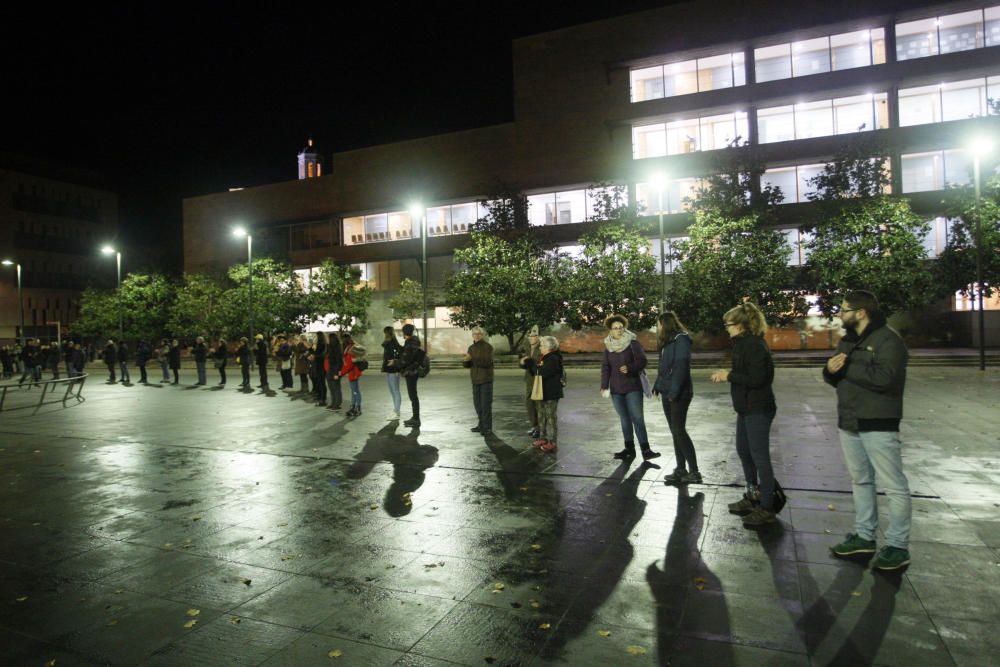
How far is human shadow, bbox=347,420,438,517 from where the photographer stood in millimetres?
6398

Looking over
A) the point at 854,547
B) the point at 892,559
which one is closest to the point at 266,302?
the point at 854,547

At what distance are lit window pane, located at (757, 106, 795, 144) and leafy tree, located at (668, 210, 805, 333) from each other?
9.37m

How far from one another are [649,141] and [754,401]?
36.8 m

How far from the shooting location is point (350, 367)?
41.8ft

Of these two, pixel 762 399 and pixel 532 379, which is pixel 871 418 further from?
pixel 532 379

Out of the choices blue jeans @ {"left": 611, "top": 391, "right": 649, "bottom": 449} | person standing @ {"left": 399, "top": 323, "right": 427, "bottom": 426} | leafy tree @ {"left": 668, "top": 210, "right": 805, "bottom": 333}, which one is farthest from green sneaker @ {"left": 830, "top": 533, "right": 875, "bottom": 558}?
leafy tree @ {"left": 668, "top": 210, "right": 805, "bottom": 333}

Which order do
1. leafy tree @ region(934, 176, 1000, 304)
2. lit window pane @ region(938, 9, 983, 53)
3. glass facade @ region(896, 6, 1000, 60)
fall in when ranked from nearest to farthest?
leafy tree @ region(934, 176, 1000, 304)
glass facade @ region(896, 6, 1000, 60)
lit window pane @ region(938, 9, 983, 53)

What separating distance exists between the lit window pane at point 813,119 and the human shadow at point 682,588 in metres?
36.5

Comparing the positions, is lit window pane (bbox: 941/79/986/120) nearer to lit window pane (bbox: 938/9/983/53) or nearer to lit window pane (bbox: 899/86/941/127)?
lit window pane (bbox: 899/86/941/127)

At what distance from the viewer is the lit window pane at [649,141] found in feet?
127

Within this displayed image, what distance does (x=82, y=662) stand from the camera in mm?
3355

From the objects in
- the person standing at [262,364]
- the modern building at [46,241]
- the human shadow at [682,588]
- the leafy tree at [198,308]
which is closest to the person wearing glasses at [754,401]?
the human shadow at [682,588]

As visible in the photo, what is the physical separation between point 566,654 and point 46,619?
3.24 m

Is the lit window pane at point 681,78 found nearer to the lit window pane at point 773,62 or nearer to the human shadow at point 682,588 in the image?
the lit window pane at point 773,62
